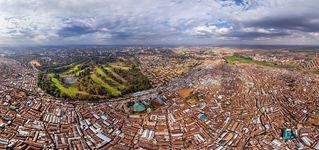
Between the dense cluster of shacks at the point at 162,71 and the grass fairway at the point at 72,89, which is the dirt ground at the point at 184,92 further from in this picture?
the grass fairway at the point at 72,89

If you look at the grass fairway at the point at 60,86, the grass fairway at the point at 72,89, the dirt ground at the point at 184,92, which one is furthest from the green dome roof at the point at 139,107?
the grass fairway at the point at 60,86

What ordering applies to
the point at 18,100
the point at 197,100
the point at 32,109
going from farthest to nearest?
the point at 197,100, the point at 18,100, the point at 32,109

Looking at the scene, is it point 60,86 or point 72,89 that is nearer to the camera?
point 72,89

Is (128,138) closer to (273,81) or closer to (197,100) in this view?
(197,100)

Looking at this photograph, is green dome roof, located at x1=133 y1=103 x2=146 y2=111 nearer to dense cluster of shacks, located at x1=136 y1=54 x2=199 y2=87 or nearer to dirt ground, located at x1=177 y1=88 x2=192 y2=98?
dirt ground, located at x1=177 y1=88 x2=192 y2=98

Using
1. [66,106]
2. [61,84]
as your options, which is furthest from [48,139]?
[61,84]

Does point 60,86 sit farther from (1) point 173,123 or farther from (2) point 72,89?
(1) point 173,123

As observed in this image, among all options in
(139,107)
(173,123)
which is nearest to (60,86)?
(139,107)

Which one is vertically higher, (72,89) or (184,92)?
(184,92)
